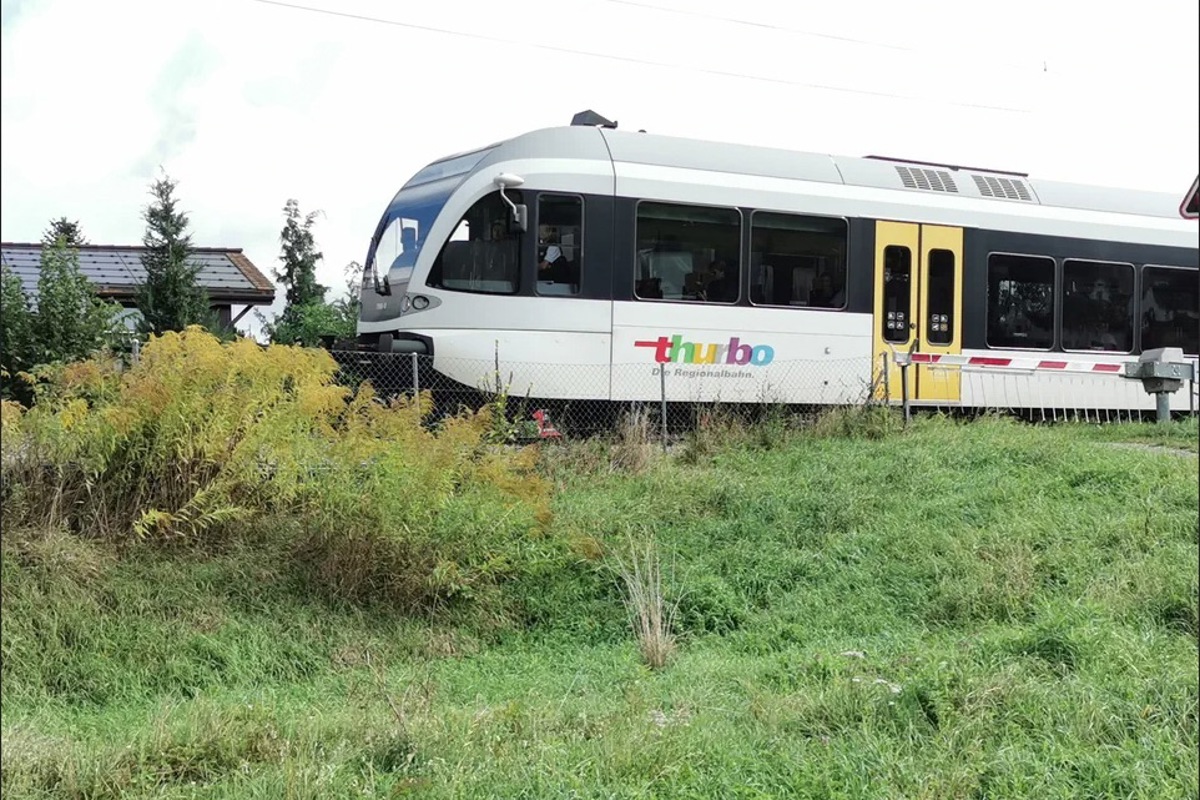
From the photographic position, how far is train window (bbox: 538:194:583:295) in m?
10.8

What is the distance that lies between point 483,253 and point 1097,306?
27.5ft

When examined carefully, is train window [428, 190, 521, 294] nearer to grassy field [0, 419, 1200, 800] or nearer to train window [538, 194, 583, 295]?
train window [538, 194, 583, 295]

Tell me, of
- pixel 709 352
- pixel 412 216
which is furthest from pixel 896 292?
pixel 412 216

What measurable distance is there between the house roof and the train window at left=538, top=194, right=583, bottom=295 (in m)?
4.40

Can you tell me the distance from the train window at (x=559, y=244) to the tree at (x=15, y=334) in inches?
183

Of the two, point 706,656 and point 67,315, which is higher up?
point 67,315

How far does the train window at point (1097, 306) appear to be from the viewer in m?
13.9

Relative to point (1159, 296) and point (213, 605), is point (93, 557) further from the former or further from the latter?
point (1159, 296)

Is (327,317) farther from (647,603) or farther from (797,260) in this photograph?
(647,603)

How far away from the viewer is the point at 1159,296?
47.3 ft

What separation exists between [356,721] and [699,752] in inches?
58.0

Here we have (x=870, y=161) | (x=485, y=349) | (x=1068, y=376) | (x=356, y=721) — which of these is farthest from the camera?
(x=1068, y=376)

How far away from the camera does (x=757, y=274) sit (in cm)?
1188

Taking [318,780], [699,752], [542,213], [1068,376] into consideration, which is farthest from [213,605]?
[1068,376]
